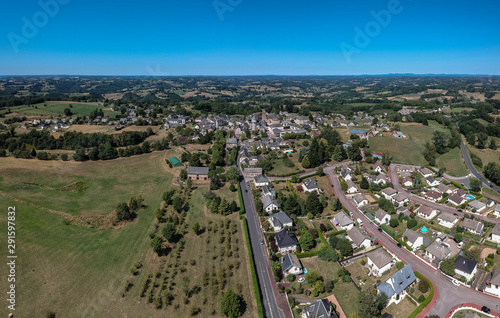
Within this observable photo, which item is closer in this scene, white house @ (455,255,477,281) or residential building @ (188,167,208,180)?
white house @ (455,255,477,281)

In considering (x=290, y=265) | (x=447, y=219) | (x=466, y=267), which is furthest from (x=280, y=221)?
(x=447, y=219)

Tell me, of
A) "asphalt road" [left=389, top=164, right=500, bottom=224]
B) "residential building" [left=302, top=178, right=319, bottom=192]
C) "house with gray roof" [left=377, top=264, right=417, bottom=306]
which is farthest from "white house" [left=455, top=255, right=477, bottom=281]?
"residential building" [left=302, top=178, right=319, bottom=192]

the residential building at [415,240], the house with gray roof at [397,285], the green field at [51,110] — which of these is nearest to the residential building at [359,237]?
the residential building at [415,240]

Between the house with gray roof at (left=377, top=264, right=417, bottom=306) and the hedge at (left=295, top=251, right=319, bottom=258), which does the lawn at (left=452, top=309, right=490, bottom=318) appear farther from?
the hedge at (left=295, top=251, right=319, bottom=258)

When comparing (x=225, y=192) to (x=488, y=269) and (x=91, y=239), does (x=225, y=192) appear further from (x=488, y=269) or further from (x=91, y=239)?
(x=488, y=269)

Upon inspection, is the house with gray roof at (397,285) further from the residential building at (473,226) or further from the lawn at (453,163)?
the lawn at (453,163)

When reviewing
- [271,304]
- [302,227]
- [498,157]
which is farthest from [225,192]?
[498,157]
